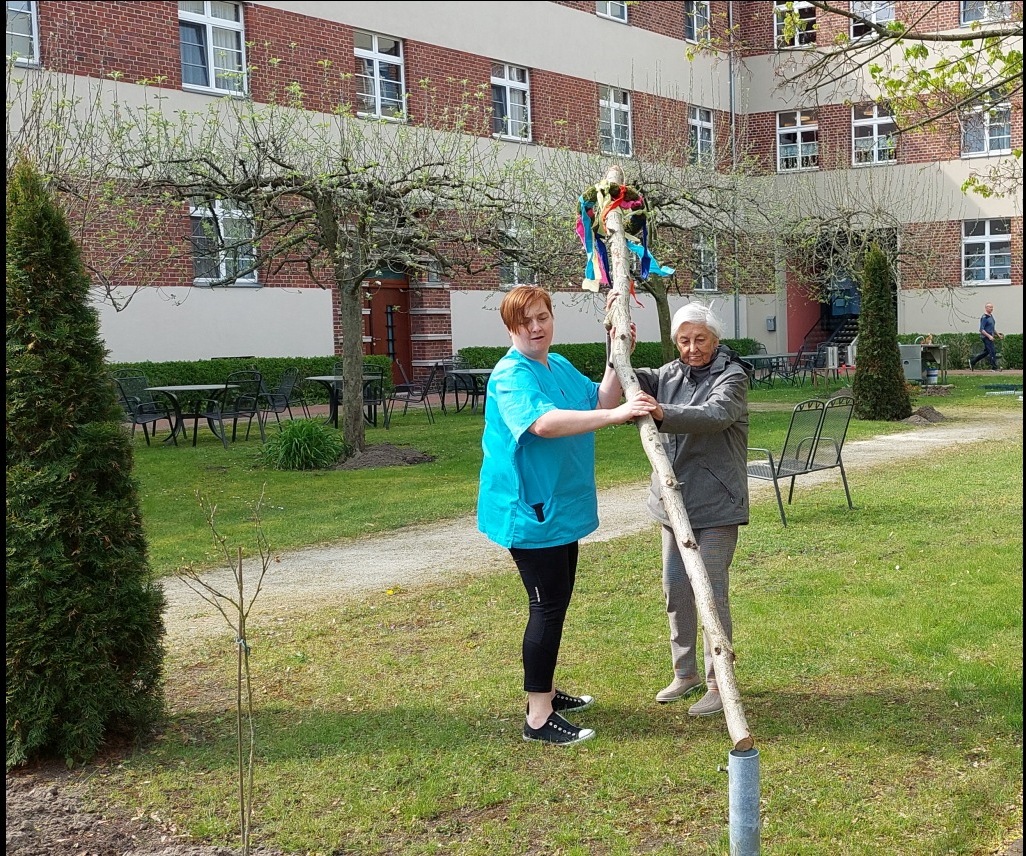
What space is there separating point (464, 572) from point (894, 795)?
4287mm

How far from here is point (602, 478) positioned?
1224cm

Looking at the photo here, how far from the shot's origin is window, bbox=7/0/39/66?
17.8m

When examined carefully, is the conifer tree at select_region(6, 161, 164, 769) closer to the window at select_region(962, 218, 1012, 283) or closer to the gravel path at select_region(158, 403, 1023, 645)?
the gravel path at select_region(158, 403, 1023, 645)

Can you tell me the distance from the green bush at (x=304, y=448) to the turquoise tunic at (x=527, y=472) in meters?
9.48

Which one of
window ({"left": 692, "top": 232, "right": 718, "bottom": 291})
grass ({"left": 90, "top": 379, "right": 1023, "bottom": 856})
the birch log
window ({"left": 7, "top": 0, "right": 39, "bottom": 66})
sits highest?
window ({"left": 7, "top": 0, "right": 39, "bottom": 66})

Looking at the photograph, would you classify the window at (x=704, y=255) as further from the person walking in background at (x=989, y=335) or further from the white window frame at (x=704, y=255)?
the person walking in background at (x=989, y=335)

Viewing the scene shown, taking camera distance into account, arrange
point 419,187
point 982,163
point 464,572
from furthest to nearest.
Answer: point 982,163
point 419,187
point 464,572

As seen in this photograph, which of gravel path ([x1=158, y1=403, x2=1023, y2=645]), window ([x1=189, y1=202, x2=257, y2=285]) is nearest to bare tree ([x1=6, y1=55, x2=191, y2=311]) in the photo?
window ([x1=189, y1=202, x2=257, y2=285])

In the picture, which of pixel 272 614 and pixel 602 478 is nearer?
pixel 272 614

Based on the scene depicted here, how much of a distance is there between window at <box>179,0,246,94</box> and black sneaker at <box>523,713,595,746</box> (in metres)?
18.3

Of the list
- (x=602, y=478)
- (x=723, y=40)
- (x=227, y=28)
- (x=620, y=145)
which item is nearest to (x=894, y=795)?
(x=723, y=40)

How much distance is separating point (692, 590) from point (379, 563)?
4.04m

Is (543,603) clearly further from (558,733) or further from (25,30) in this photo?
(25,30)

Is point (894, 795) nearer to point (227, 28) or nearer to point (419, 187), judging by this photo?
point (419, 187)
